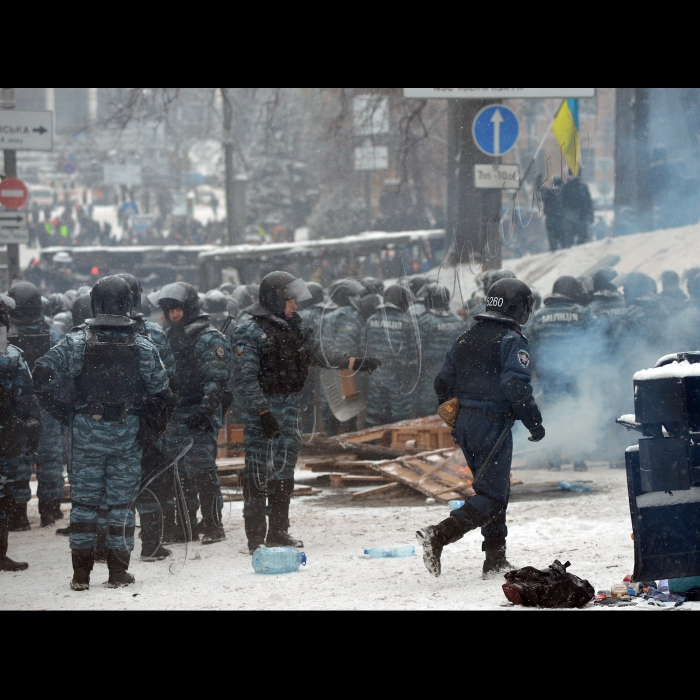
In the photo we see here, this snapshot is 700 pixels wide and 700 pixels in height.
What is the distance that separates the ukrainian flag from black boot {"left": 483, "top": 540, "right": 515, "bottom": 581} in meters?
7.68

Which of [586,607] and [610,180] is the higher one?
[610,180]

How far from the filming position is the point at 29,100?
57.4 m

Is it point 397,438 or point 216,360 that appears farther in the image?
point 397,438

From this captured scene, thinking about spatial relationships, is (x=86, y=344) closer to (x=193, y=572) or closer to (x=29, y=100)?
(x=193, y=572)

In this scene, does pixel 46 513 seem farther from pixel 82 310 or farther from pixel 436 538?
pixel 436 538

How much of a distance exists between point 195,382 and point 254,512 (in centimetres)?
101

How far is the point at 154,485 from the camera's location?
7.32m

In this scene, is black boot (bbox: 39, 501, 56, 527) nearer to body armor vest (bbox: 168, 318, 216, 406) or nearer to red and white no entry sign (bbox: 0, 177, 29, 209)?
body armor vest (bbox: 168, 318, 216, 406)

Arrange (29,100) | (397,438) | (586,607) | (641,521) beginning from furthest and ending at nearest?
(29,100) < (397,438) < (586,607) < (641,521)

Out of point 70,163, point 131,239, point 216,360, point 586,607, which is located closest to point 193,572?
point 216,360

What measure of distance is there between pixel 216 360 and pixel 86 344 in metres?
1.15

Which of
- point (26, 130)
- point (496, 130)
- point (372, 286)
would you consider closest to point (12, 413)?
point (496, 130)

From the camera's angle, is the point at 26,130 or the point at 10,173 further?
the point at 10,173

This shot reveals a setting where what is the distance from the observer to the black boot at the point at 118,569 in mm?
6574
